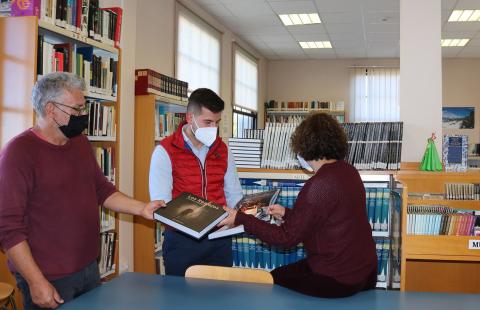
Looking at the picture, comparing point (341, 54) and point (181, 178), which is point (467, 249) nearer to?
point (181, 178)

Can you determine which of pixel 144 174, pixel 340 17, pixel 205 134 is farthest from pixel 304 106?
pixel 205 134

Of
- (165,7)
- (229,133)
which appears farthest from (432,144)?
(229,133)

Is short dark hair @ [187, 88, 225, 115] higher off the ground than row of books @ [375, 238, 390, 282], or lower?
higher

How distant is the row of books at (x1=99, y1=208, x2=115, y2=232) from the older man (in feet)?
4.82

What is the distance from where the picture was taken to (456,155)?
10.7 ft

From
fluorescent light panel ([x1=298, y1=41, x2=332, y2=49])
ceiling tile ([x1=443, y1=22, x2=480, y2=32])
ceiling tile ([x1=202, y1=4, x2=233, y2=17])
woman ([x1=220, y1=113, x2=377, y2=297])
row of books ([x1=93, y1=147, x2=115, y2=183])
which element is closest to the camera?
woman ([x1=220, y1=113, x2=377, y2=297])

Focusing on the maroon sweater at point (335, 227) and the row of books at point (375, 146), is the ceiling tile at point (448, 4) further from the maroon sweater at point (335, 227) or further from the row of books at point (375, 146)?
the maroon sweater at point (335, 227)

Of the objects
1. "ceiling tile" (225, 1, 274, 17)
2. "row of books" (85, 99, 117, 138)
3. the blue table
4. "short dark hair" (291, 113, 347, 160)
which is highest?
"ceiling tile" (225, 1, 274, 17)

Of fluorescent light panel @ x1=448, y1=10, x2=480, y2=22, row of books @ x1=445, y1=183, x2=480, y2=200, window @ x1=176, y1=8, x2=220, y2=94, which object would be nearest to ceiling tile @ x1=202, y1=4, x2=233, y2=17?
window @ x1=176, y1=8, x2=220, y2=94

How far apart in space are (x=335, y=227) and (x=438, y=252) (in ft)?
3.45

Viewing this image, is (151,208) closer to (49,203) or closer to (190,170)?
(190,170)

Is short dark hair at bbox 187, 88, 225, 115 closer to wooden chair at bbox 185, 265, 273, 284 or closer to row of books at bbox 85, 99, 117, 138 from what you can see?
wooden chair at bbox 185, 265, 273, 284

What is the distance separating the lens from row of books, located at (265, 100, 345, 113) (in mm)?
10789

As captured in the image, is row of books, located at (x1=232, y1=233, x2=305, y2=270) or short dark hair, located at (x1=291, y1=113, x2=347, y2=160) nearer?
short dark hair, located at (x1=291, y1=113, x2=347, y2=160)
